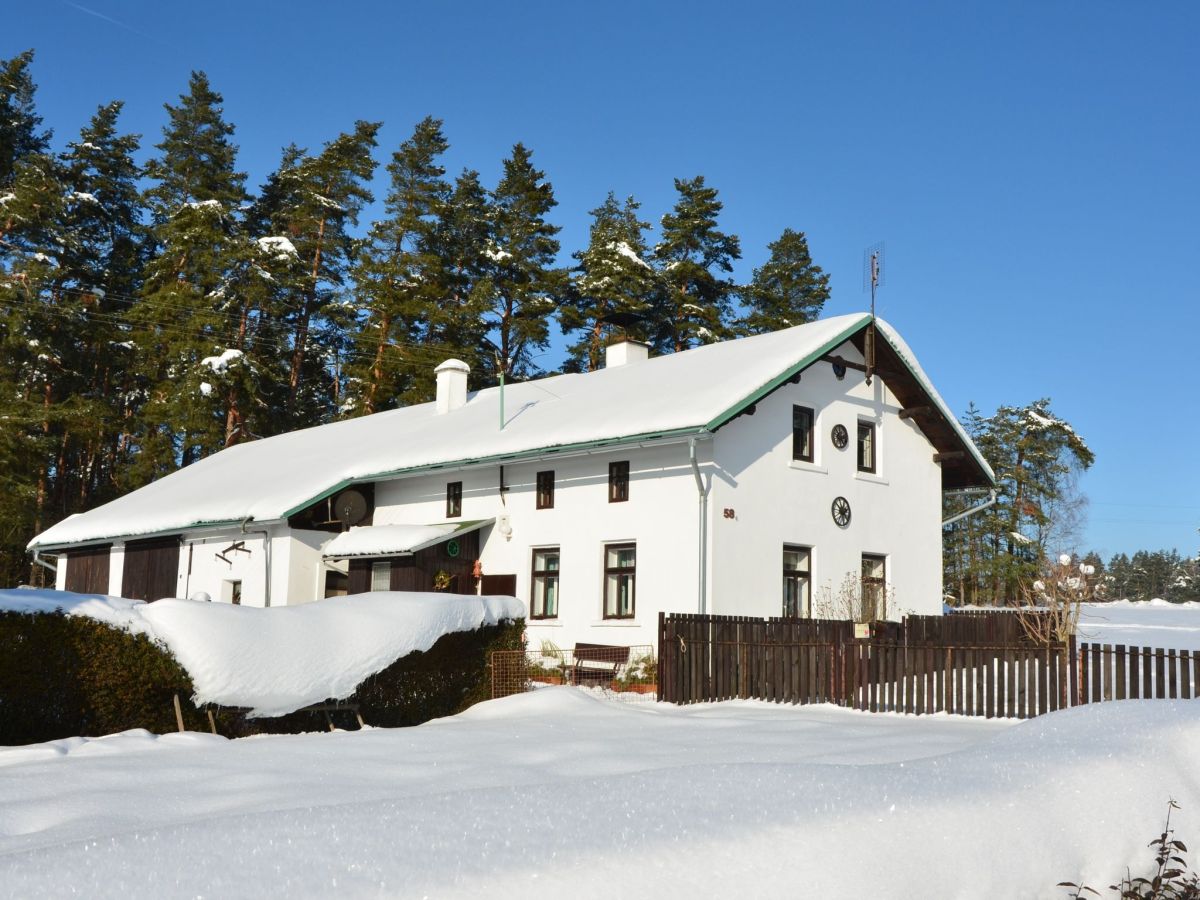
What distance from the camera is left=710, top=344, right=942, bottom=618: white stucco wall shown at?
Result: 1983 cm

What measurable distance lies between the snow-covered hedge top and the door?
8.34 metres

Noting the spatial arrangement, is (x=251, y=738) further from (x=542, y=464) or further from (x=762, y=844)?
(x=542, y=464)

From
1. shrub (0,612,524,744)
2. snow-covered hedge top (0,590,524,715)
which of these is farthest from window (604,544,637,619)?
shrub (0,612,524,744)

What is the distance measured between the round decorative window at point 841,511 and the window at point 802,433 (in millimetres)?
1047

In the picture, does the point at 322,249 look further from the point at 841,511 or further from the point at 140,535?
the point at 841,511

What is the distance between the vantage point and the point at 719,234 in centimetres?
4853

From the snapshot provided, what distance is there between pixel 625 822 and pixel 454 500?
19.6 metres

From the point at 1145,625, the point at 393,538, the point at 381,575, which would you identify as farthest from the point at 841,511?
the point at 1145,625

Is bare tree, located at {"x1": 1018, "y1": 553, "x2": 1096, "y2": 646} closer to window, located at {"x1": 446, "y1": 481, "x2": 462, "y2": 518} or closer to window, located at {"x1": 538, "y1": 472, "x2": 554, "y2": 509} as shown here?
window, located at {"x1": 538, "y1": 472, "x2": 554, "y2": 509}

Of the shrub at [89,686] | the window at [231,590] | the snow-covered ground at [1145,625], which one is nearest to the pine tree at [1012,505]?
the snow-covered ground at [1145,625]

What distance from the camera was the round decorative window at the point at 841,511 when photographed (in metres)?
22.1

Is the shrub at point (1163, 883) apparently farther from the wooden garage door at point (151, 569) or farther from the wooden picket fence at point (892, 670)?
the wooden garage door at point (151, 569)

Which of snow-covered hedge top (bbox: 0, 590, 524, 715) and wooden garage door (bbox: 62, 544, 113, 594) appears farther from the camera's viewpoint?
wooden garage door (bbox: 62, 544, 113, 594)

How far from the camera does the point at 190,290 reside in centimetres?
4725
